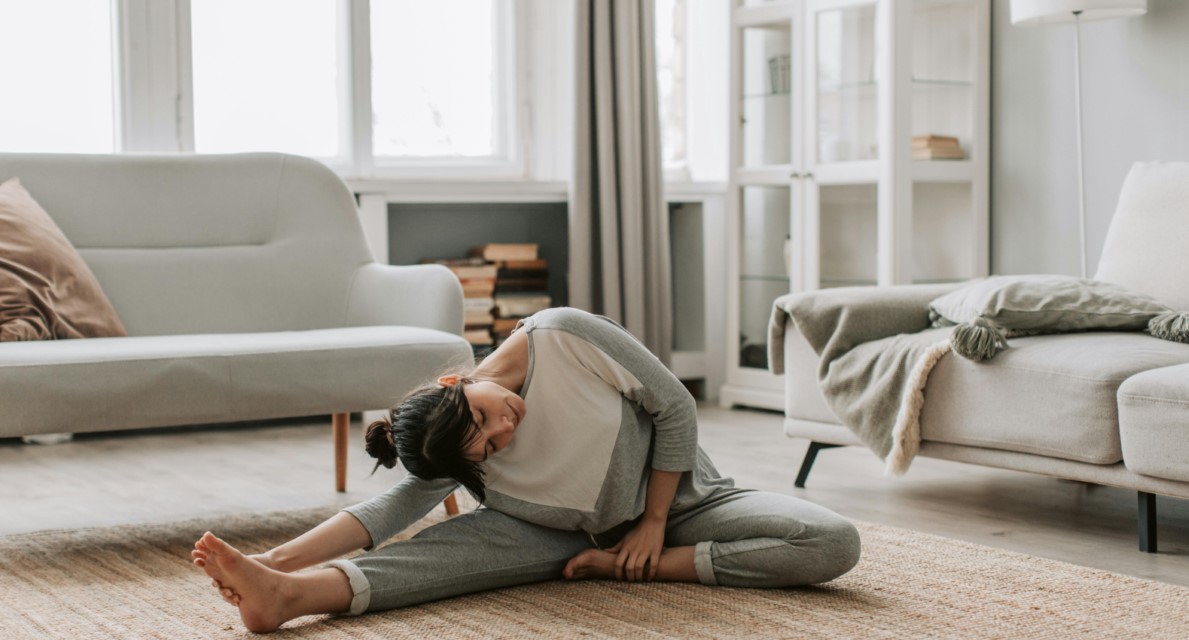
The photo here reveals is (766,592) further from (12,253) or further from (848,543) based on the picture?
(12,253)

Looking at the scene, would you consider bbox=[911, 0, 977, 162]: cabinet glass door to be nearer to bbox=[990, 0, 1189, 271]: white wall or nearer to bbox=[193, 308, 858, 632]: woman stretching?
bbox=[990, 0, 1189, 271]: white wall

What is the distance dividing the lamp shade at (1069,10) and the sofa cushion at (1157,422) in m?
1.38

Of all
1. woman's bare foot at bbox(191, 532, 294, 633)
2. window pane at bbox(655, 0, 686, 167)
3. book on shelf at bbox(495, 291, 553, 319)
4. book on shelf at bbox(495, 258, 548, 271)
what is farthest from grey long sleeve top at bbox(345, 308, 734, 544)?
window pane at bbox(655, 0, 686, 167)

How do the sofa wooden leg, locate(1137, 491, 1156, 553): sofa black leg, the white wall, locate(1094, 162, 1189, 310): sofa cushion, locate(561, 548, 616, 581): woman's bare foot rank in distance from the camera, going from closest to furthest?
locate(561, 548, 616, 581): woman's bare foot, locate(1137, 491, 1156, 553): sofa black leg, locate(1094, 162, 1189, 310): sofa cushion, the sofa wooden leg, the white wall

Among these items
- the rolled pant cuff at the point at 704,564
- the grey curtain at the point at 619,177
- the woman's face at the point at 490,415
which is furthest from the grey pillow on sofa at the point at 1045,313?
the grey curtain at the point at 619,177

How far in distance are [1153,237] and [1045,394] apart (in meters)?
0.71

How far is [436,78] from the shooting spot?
4.61 meters

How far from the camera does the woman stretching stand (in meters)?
1.98

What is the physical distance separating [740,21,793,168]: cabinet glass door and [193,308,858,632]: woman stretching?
8.07 ft

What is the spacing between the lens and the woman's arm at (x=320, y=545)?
1.93 metres

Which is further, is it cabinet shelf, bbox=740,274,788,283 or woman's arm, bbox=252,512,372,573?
cabinet shelf, bbox=740,274,788,283

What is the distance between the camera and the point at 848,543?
2.05 meters

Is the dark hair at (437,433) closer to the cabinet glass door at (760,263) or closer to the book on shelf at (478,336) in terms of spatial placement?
the book on shelf at (478,336)

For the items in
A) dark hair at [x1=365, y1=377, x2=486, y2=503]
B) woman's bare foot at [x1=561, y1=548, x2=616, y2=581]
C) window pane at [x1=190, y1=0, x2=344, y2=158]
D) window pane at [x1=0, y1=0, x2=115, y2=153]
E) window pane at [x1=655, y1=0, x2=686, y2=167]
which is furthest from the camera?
window pane at [x1=655, y1=0, x2=686, y2=167]
